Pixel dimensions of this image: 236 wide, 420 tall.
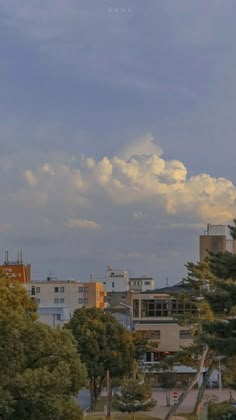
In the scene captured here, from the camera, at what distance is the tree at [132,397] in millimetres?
41312

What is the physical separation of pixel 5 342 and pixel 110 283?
105 m

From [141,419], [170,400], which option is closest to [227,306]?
[141,419]

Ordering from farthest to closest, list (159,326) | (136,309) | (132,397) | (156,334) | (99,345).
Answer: (136,309), (159,326), (156,334), (99,345), (132,397)

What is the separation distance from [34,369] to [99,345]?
21.7 m

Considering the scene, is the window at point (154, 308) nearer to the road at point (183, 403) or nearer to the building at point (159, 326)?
the building at point (159, 326)

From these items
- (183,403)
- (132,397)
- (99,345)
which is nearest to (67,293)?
(183,403)

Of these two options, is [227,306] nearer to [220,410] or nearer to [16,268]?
[220,410]

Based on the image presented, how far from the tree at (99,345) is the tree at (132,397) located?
3.86m

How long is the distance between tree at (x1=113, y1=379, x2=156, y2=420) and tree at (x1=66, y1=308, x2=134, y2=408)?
12.7 feet

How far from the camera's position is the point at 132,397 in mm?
41438

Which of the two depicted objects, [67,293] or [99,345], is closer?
[99,345]

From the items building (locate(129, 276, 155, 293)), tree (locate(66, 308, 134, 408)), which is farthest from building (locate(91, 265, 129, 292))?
tree (locate(66, 308, 134, 408))

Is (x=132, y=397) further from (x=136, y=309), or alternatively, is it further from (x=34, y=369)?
(x=136, y=309)

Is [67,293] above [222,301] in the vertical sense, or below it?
above
